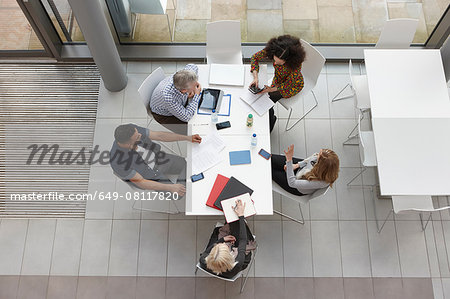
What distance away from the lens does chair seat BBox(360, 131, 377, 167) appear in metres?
3.85

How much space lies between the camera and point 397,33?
13.8 feet

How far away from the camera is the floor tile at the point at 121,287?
395cm

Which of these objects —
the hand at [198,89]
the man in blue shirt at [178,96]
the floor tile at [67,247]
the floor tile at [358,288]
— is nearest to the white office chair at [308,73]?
the hand at [198,89]

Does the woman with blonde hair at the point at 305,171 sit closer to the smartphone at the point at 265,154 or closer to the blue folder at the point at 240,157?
the smartphone at the point at 265,154

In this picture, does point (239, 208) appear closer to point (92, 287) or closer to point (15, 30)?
point (92, 287)

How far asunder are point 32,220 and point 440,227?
4715 mm

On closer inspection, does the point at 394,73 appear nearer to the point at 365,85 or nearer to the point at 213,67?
the point at 365,85

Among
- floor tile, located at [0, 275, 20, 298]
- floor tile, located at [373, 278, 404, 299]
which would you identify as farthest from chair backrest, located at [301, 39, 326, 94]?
floor tile, located at [0, 275, 20, 298]

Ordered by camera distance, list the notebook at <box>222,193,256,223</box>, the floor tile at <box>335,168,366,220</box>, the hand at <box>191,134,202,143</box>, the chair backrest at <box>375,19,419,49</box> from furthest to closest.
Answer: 1. the floor tile at <box>335,168,366,220</box>
2. the chair backrest at <box>375,19,419,49</box>
3. the hand at <box>191,134,202,143</box>
4. the notebook at <box>222,193,256,223</box>

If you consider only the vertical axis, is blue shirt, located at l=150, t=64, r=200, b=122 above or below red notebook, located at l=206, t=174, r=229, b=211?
above

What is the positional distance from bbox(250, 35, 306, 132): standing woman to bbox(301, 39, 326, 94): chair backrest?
271 mm

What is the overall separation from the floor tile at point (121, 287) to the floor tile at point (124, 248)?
A: 0.05 metres

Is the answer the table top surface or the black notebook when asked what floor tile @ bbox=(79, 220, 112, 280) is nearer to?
the black notebook

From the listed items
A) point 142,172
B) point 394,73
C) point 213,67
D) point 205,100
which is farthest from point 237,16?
point 142,172
